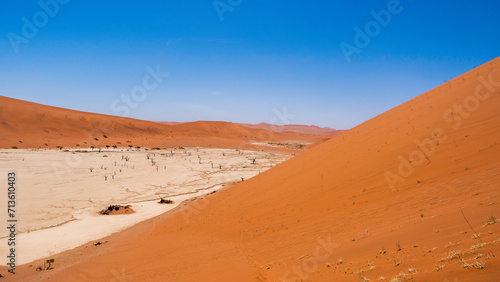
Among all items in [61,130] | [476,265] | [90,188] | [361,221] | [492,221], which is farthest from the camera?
[61,130]

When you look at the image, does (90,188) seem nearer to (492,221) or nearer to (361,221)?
(361,221)

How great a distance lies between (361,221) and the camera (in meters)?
6.93

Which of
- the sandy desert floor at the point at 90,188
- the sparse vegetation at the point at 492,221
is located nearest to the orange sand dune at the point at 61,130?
the sandy desert floor at the point at 90,188

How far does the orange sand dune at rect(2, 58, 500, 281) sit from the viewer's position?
14.5 feet

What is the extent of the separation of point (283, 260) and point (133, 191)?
533 inches

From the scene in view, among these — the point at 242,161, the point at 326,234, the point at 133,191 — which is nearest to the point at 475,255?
the point at 326,234

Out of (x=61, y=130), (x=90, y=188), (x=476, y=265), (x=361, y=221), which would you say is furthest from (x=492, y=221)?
(x=61, y=130)

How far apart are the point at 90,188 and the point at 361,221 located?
16.4m

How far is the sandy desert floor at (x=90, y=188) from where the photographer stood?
10.9 metres

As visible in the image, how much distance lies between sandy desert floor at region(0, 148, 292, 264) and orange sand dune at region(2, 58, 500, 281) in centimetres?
158

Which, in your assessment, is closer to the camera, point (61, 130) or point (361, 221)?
point (361, 221)

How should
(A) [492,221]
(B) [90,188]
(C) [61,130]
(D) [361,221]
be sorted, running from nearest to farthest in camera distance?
(A) [492,221], (D) [361,221], (B) [90,188], (C) [61,130]

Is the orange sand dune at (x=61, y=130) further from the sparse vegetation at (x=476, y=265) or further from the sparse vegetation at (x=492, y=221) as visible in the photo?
the sparse vegetation at (x=492, y=221)

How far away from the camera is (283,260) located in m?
6.55
